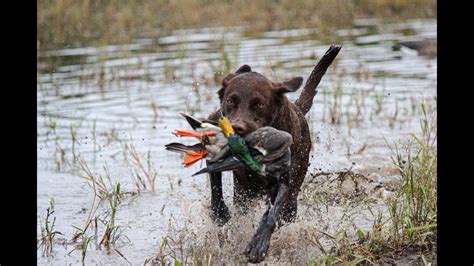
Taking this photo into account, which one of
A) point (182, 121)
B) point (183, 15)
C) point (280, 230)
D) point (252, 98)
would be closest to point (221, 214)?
point (280, 230)

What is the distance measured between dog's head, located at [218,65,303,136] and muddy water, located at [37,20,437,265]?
0.98 metres

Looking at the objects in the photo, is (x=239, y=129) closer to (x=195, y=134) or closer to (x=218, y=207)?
(x=195, y=134)

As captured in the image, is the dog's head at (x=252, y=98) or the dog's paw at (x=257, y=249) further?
the dog's head at (x=252, y=98)

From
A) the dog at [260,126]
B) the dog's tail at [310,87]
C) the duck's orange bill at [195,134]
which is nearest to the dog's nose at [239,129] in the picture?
the dog at [260,126]

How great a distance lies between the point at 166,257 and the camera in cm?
660

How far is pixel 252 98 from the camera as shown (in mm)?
5953

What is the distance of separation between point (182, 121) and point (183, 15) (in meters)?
9.11

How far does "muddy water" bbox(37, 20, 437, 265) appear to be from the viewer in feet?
22.9

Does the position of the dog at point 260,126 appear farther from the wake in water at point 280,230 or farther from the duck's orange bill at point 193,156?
the duck's orange bill at point 193,156

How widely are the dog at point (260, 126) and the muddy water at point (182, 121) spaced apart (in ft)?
0.74

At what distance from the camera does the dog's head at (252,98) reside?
5.93 meters

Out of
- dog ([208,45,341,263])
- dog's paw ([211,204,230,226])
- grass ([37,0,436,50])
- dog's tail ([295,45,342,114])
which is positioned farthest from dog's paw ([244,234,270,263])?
grass ([37,0,436,50])

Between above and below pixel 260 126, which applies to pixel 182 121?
below
